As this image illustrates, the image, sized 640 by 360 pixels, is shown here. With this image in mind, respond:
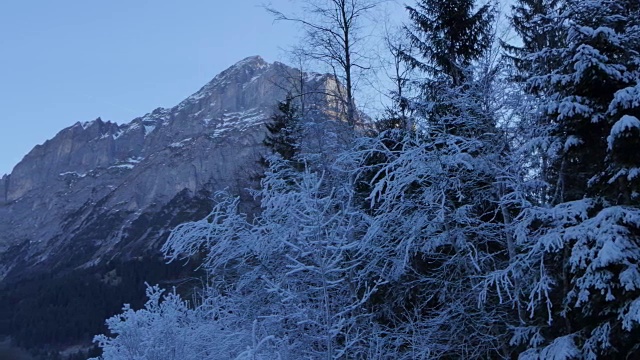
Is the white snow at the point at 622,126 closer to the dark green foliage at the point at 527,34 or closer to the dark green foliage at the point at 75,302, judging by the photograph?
the dark green foliage at the point at 527,34

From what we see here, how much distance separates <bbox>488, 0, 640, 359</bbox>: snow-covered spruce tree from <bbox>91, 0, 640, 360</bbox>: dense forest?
0.02 m

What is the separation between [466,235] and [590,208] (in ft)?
5.88

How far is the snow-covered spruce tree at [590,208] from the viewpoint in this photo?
6.09 m

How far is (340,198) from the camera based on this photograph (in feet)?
22.9

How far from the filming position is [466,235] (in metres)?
8.08

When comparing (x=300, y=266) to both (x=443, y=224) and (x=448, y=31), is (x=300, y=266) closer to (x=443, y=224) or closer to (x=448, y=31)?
(x=443, y=224)

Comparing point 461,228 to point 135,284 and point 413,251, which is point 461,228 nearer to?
point 413,251

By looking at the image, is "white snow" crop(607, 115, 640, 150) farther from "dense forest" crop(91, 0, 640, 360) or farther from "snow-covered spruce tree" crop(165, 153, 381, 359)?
"snow-covered spruce tree" crop(165, 153, 381, 359)

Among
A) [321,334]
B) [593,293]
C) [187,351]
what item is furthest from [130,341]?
[593,293]

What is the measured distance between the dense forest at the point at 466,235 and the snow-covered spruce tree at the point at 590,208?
24 mm

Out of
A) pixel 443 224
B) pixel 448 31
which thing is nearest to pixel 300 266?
pixel 443 224

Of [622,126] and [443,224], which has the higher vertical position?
[622,126]

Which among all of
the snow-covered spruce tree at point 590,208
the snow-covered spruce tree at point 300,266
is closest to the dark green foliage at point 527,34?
the snow-covered spruce tree at point 590,208

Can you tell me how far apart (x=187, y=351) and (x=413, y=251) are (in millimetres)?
3632
